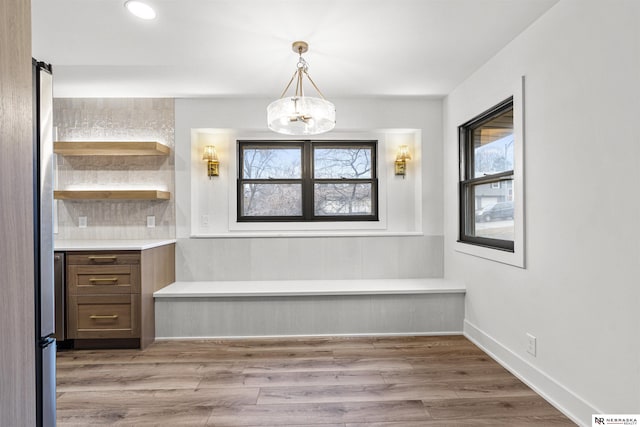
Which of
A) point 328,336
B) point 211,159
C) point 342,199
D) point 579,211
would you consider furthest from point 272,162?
point 579,211

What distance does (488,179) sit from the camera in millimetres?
2939

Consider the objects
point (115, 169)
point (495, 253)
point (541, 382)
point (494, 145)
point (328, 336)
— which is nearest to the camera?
point (541, 382)

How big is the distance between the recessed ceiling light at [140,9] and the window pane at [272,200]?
2038mm

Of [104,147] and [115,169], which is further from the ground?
[104,147]

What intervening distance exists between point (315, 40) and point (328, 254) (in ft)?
6.91

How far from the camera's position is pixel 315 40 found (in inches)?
96.5

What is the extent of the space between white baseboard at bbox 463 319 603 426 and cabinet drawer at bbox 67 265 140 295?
9.67 ft

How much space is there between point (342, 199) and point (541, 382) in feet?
8.08

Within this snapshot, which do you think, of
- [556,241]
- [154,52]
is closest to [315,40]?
[154,52]

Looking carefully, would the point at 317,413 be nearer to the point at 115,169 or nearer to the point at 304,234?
the point at 304,234

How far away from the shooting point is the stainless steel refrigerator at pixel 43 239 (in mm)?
1141

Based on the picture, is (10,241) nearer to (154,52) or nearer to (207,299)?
(154,52)

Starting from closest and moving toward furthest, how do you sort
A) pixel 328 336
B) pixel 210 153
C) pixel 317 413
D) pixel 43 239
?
pixel 43 239 → pixel 317 413 → pixel 328 336 → pixel 210 153

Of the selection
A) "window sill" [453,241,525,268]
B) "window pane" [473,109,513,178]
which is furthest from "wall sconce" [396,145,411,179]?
"window sill" [453,241,525,268]
